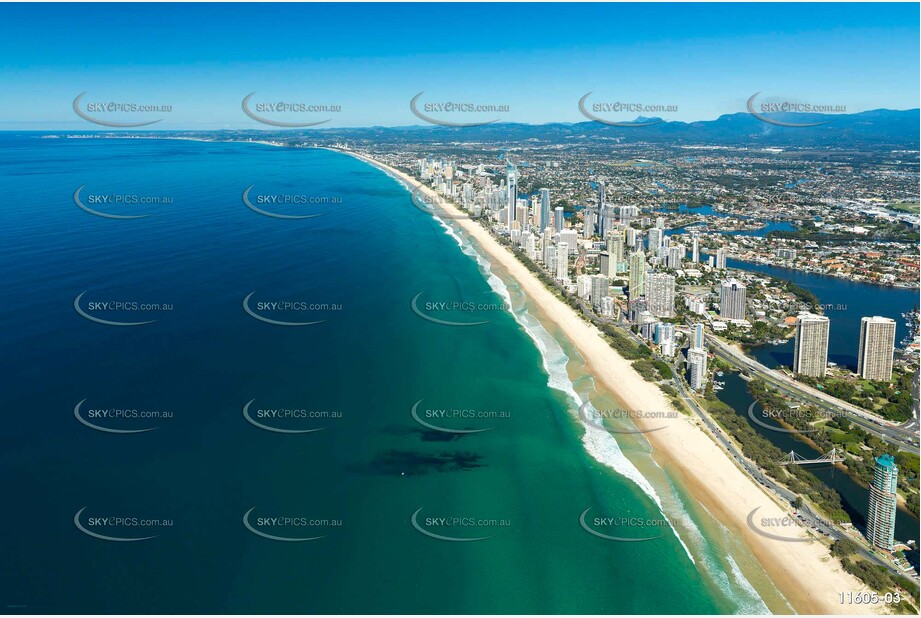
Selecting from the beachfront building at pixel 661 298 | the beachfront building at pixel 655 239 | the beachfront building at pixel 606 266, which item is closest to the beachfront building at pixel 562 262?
the beachfront building at pixel 606 266

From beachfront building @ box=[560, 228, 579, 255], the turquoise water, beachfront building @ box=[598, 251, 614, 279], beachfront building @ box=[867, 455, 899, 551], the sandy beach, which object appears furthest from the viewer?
beachfront building @ box=[560, 228, 579, 255]

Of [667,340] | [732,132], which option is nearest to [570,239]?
[667,340]

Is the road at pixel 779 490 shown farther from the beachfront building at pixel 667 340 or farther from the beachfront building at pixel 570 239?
the beachfront building at pixel 570 239

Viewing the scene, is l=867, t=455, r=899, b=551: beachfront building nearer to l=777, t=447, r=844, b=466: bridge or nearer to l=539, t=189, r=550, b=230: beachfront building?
l=777, t=447, r=844, b=466: bridge

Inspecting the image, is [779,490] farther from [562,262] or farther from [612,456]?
[562,262]

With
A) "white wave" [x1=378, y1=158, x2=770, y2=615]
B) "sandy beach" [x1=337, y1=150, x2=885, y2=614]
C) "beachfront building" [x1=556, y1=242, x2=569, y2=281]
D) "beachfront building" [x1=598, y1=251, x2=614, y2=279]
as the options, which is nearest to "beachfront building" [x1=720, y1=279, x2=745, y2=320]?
"sandy beach" [x1=337, y1=150, x2=885, y2=614]

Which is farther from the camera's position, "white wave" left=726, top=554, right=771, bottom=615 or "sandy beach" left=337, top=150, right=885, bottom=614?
"sandy beach" left=337, top=150, right=885, bottom=614

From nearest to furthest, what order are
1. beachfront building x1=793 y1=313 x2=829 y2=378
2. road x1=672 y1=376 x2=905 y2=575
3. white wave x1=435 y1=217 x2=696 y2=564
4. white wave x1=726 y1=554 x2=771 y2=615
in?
white wave x1=726 y1=554 x2=771 y2=615, road x1=672 y1=376 x2=905 y2=575, white wave x1=435 y1=217 x2=696 y2=564, beachfront building x1=793 y1=313 x2=829 y2=378
